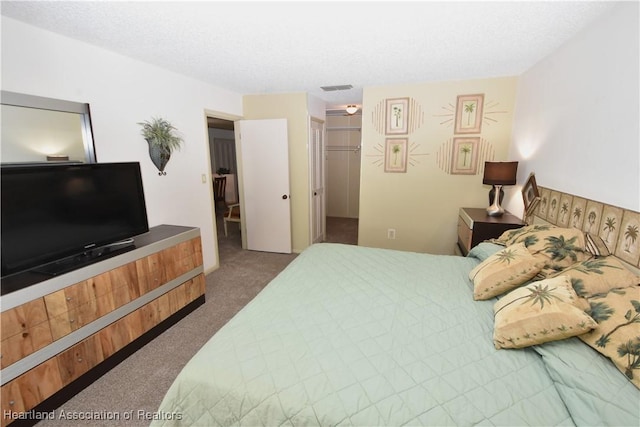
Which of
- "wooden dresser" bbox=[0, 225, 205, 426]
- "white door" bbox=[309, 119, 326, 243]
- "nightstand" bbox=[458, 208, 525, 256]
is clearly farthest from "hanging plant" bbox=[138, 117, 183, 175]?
"nightstand" bbox=[458, 208, 525, 256]

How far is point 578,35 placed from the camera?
2041 millimetres

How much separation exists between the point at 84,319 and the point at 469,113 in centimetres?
413

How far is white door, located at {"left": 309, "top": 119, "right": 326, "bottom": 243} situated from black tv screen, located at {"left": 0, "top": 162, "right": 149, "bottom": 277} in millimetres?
2387

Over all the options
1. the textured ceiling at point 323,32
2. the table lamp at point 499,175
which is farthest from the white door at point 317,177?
the table lamp at point 499,175

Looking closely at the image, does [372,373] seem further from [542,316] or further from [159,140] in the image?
[159,140]

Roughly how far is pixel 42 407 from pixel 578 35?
4267 millimetres

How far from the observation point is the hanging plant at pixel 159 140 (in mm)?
2672

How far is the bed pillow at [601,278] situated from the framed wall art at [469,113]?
7.83ft

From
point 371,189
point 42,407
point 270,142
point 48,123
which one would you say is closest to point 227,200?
point 270,142

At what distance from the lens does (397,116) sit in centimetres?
360

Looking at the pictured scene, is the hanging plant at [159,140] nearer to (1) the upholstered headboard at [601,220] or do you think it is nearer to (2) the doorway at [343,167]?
(1) the upholstered headboard at [601,220]

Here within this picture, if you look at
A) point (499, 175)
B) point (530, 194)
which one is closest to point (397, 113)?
point (499, 175)

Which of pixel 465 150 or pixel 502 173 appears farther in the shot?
pixel 465 150

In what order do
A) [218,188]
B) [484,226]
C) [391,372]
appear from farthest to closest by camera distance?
1. [218,188]
2. [484,226]
3. [391,372]
